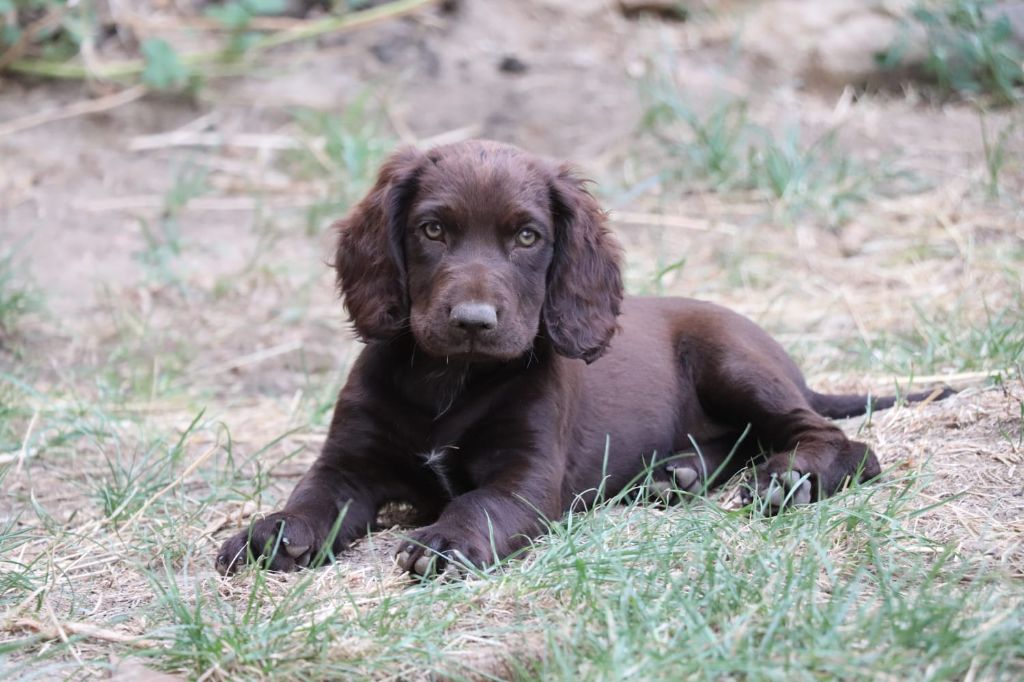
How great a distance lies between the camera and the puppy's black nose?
342 centimetres

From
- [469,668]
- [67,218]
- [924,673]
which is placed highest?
[924,673]

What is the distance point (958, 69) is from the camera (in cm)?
894

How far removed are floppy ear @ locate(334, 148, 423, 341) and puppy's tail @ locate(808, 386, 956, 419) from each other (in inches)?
70.4

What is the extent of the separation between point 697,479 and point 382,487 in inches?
41.1

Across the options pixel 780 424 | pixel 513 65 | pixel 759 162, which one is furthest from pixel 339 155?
pixel 780 424

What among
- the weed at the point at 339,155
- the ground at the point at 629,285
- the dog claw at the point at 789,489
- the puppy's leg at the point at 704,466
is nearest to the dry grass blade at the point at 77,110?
the ground at the point at 629,285

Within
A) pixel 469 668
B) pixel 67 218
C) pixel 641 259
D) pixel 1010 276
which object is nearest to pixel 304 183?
pixel 67 218

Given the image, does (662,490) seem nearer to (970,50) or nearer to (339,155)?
(339,155)

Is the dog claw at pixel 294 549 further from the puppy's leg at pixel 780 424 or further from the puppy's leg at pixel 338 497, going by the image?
the puppy's leg at pixel 780 424

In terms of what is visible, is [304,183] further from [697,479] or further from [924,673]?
[924,673]

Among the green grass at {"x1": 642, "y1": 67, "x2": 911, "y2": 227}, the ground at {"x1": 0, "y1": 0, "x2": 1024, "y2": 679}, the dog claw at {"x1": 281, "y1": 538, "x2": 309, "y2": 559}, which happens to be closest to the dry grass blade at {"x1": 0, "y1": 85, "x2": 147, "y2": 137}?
the ground at {"x1": 0, "y1": 0, "x2": 1024, "y2": 679}

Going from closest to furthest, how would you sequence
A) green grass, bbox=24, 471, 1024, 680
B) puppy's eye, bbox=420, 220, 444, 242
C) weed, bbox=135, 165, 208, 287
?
green grass, bbox=24, 471, 1024, 680, puppy's eye, bbox=420, 220, 444, 242, weed, bbox=135, 165, 208, 287

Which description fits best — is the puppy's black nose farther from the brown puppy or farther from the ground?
the ground

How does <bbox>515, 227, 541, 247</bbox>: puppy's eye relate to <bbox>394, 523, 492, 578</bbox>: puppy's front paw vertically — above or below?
above
